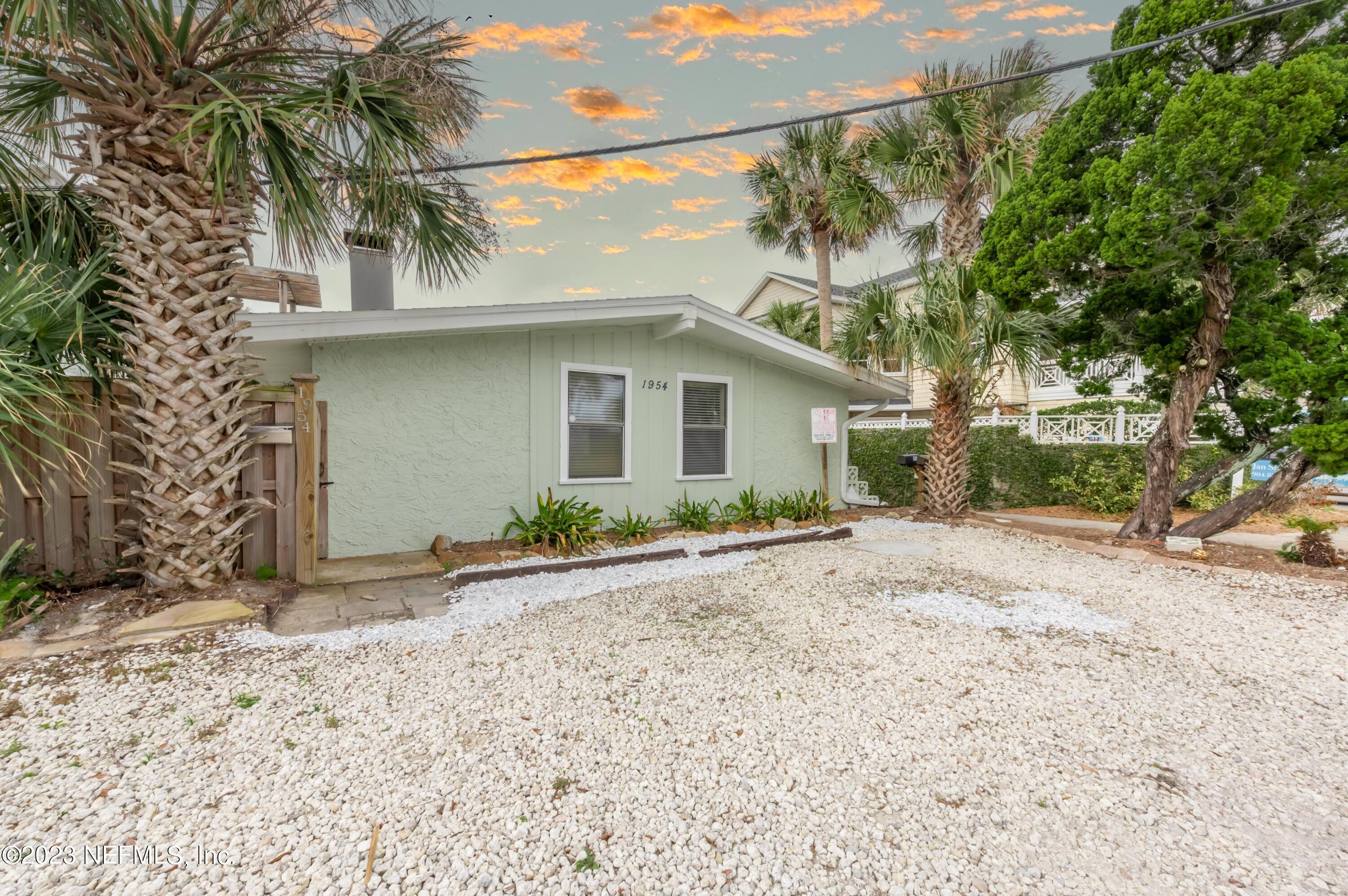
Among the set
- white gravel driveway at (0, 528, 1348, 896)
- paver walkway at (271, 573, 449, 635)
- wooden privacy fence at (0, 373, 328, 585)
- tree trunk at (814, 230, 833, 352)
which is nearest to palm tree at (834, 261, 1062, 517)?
white gravel driveway at (0, 528, 1348, 896)

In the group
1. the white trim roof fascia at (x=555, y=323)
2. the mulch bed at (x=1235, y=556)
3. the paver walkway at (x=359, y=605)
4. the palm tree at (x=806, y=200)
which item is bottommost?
the paver walkway at (x=359, y=605)

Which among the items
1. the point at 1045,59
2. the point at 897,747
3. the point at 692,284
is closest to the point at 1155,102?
the point at 1045,59

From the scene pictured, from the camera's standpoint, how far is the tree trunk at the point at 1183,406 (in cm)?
598

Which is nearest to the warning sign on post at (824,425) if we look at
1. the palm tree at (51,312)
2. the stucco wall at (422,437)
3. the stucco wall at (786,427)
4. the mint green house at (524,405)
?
the stucco wall at (786,427)

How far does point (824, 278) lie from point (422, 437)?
36.1ft

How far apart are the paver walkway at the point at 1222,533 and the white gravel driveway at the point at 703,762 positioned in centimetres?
374

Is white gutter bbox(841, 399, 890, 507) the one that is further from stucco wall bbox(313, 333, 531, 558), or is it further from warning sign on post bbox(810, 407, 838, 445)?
stucco wall bbox(313, 333, 531, 558)

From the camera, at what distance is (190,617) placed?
3736mm

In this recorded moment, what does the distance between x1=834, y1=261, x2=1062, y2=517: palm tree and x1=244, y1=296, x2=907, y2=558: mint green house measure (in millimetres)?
691

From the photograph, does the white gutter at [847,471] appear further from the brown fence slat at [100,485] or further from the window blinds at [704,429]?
the brown fence slat at [100,485]

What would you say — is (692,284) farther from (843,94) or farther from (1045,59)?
(1045,59)

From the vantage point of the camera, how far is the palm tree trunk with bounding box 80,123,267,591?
384 centimetres

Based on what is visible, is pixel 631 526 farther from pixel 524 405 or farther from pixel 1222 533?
pixel 1222 533

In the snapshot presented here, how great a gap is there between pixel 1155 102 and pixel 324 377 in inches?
336
